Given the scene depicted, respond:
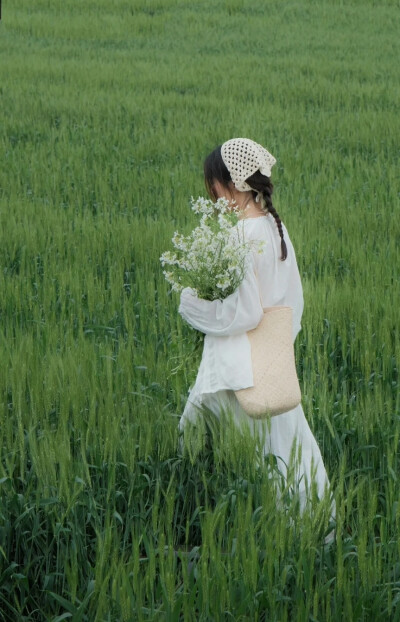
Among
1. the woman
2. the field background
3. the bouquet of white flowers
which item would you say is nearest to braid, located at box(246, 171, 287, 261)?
the woman

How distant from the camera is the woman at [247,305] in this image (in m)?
2.93

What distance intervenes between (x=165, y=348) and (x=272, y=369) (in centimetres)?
123

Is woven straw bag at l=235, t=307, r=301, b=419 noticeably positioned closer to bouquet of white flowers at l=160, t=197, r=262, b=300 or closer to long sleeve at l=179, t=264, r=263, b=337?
long sleeve at l=179, t=264, r=263, b=337

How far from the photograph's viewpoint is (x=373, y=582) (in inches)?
94.5

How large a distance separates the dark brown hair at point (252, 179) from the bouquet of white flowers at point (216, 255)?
0.11 metres

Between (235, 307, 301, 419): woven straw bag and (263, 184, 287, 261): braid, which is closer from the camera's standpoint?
(235, 307, 301, 419): woven straw bag

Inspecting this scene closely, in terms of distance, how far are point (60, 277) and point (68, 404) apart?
1914 millimetres

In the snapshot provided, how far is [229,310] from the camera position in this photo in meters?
2.92

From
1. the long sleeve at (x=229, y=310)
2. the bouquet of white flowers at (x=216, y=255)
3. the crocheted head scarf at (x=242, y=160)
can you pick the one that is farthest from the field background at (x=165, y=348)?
the crocheted head scarf at (x=242, y=160)

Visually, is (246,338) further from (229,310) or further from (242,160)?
(242,160)

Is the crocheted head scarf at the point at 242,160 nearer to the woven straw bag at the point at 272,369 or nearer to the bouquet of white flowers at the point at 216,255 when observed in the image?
the bouquet of white flowers at the point at 216,255

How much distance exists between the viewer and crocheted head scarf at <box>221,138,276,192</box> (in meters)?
2.97

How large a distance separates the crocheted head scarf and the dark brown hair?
2cm

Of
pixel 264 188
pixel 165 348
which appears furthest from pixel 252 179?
pixel 165 348
